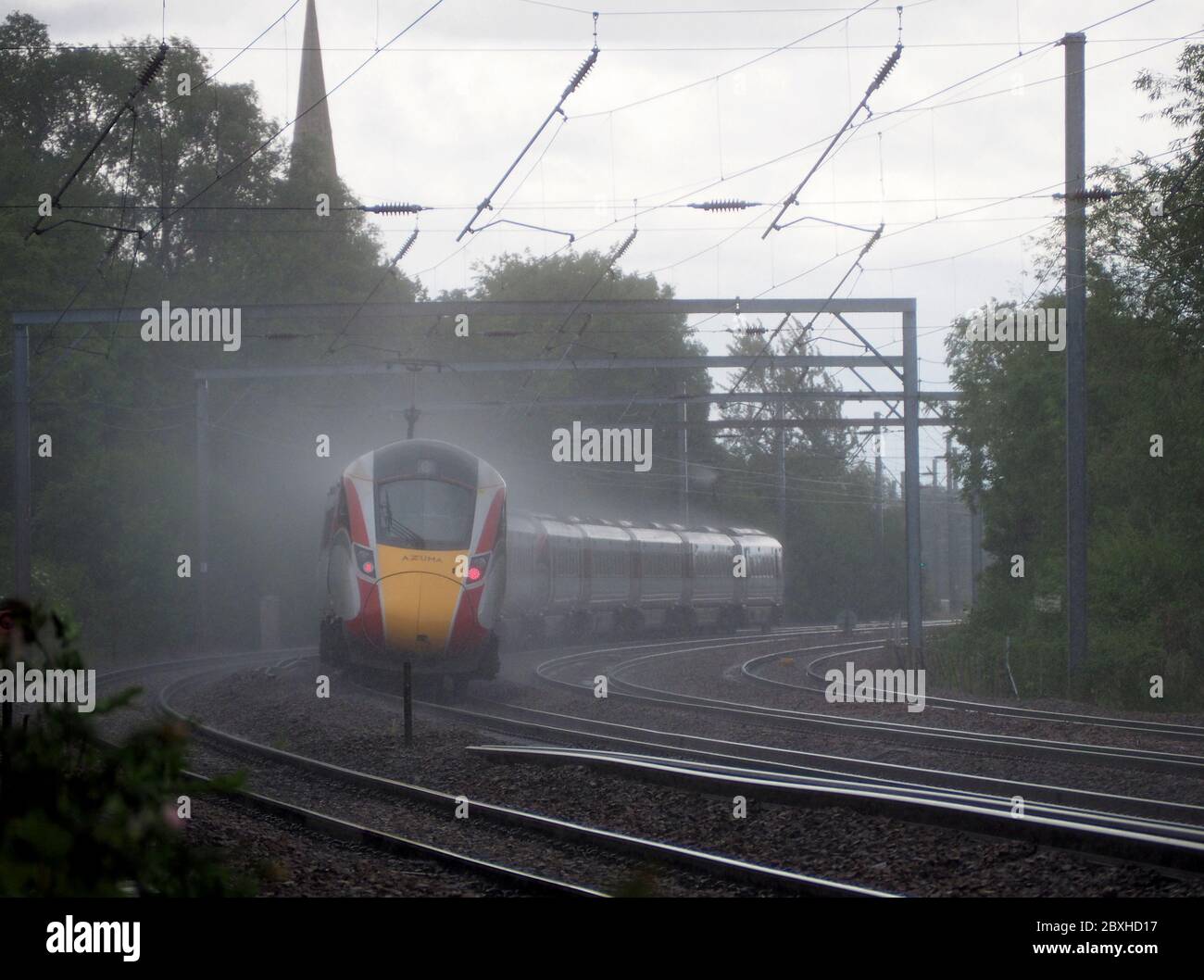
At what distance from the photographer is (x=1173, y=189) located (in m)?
20.3

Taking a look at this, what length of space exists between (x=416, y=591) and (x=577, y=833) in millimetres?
10365

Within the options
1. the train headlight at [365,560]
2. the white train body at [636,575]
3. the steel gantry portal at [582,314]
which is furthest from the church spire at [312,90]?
the train headlight at [365,560]

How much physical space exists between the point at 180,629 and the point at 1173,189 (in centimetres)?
2595

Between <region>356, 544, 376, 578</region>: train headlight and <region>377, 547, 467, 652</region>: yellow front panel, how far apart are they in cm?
9

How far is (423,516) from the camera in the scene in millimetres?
19156

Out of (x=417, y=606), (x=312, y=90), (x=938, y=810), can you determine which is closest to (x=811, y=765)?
(x=938, y=810)

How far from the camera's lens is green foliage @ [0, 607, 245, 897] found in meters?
2.86

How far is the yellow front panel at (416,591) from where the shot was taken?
18.9 metres

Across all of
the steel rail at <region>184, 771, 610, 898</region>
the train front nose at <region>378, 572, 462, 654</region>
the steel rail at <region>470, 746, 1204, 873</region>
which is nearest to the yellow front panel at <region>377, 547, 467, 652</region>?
the train front nose at <region>378, 572, 462, 654</region>

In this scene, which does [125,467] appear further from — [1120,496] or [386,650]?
[1120,496]

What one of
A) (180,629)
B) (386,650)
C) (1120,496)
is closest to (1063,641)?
(1120,496)

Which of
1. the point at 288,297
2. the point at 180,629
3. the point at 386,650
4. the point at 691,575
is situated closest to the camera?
the point at 386,650

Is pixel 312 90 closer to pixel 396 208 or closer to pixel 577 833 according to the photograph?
pixel 396 208
